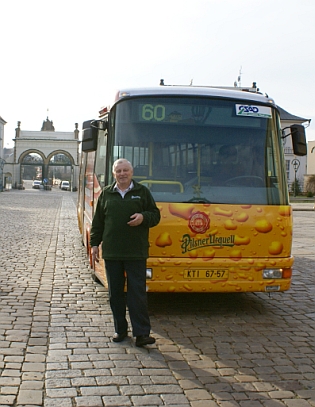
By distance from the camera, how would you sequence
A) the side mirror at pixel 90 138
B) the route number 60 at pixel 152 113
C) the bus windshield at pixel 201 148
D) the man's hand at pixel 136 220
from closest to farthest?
the man's hand at pixel 136 220, the bus windshield at pixel 201 148, the route number 60 at pixel 152 113, the side mirror at pixel 90 138

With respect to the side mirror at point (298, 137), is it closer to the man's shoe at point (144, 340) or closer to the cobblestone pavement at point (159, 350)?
the cobblestone pavement at point (159, 350)

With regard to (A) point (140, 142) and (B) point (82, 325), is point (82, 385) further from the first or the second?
(A) point (140, 142)

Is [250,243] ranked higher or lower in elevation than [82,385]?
higher

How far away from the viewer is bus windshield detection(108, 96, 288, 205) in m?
7.43

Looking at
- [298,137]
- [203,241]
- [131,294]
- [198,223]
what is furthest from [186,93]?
[131,294]

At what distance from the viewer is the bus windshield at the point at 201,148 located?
7.43 m

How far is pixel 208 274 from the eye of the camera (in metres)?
7.20

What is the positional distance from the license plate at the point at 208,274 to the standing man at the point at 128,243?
1.13 meters

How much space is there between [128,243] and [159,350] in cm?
105

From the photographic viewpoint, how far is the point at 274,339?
648 centimetres

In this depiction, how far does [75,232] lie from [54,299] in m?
10.2

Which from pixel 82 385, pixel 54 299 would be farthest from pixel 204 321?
pixel 82 385

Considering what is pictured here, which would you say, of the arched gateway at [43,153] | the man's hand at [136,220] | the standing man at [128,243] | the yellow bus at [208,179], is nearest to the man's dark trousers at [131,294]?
the standing man at [128,243]

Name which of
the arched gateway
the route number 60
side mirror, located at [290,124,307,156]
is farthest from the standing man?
the arched gateway
